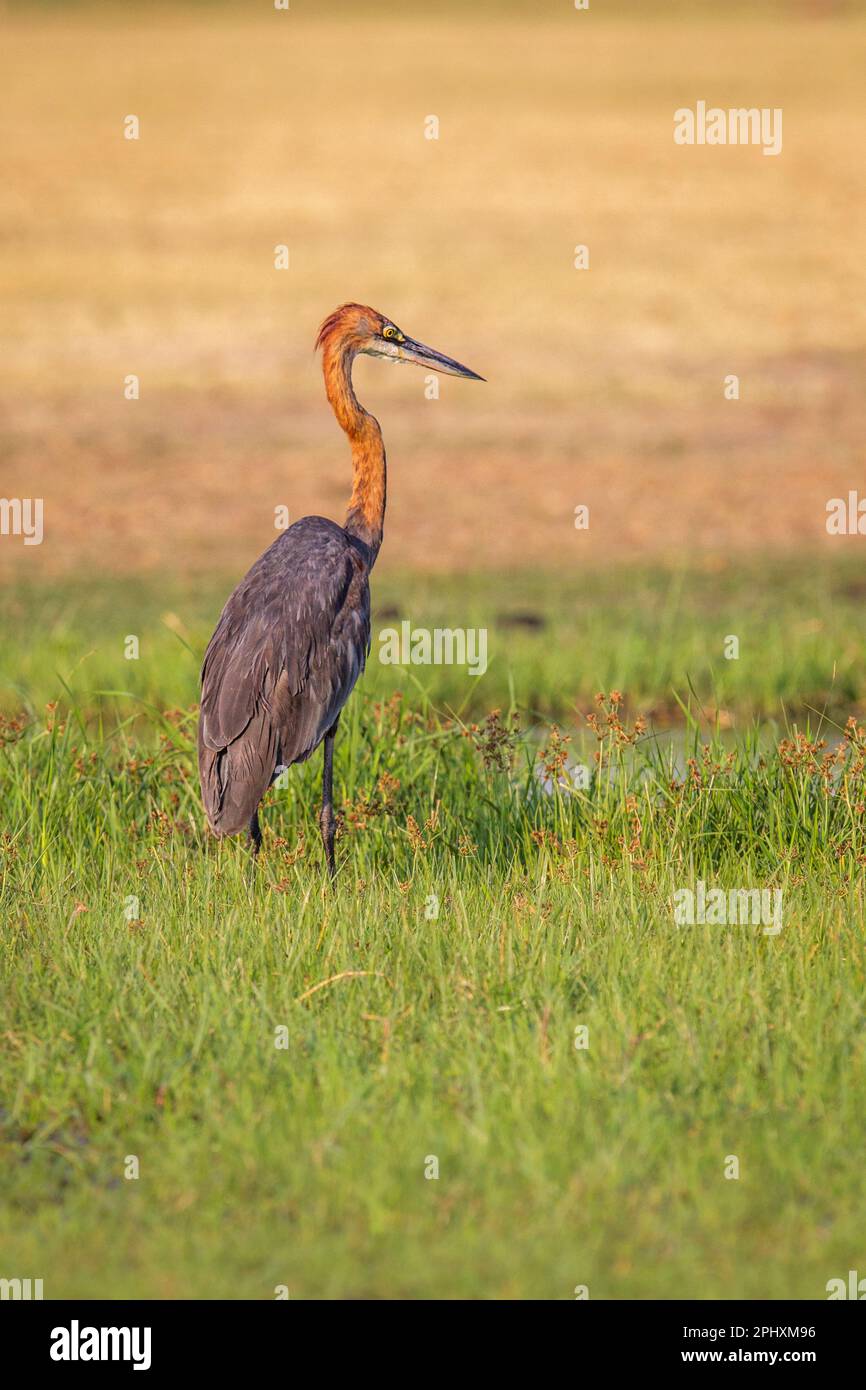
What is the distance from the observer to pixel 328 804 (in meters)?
6.57

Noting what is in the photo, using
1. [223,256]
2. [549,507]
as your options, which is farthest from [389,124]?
[549,507]

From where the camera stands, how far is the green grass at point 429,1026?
3.88m

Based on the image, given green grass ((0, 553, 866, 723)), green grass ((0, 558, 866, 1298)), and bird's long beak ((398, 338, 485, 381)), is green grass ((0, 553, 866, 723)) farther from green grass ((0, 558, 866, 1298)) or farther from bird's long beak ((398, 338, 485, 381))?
bird's long beak ((398, 338, 485, 381))

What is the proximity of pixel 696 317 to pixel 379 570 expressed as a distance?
32.4ft

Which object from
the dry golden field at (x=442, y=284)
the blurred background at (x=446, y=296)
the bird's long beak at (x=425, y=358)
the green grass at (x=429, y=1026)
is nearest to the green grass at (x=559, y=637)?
the blurred background at (x=446, y=296)

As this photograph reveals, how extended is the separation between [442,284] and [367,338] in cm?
1592

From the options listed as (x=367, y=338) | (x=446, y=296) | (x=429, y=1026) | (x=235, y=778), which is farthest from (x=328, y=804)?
(x=446, y=296)

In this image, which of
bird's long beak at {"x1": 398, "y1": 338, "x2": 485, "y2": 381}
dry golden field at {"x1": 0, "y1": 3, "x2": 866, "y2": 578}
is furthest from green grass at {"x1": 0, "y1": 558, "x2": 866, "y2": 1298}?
dry golden field at {"x1": 0, "y1": 3, "x2": 866, "y2": 578}

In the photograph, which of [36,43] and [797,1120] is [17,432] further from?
[36,43]

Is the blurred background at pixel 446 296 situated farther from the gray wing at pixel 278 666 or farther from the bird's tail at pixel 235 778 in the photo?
the bird's tail at pixel 235 778

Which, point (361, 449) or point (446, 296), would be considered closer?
point (361, 449)

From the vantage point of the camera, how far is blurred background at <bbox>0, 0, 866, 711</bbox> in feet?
47.2

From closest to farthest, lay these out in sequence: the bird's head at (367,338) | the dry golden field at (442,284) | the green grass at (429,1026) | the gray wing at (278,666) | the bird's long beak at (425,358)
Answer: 1. the green grass at (429,1026)
2. the gray wing at (278,666)
3. the bird's head at (367,338)
4. the bird's long beak at (425,358)
5. the dry golden field at (442,284)

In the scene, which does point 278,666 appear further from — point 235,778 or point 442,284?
point 442,284
